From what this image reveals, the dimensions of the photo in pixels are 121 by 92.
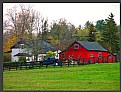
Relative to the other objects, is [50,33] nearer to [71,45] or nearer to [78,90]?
[71,45]

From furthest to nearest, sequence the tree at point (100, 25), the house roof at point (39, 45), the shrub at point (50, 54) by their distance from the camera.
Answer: the shrub at point (50, 54) < the house roof at point (39, 45) < the tree at point (100, 25)

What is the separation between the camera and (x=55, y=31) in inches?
584

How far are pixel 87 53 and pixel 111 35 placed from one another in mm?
5202

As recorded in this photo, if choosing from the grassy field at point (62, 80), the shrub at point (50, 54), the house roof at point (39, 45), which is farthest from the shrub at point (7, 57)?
the shrub at point (50, 54)

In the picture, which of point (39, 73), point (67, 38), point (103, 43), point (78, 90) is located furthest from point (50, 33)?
point (78, 90)

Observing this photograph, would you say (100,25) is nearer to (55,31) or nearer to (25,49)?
(55,31)

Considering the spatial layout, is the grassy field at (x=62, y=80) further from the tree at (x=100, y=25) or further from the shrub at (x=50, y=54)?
the shrub at (x=50, y=54)

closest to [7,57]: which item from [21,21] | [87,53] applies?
[21,21]

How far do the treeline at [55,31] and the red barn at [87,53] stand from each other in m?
0.41

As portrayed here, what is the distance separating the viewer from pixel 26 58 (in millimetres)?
Answer: 15891

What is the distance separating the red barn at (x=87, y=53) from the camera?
56.7 feet

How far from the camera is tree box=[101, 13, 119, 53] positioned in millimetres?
14031

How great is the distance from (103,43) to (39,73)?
426cm

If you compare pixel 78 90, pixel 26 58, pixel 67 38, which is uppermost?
pixel 67 38
